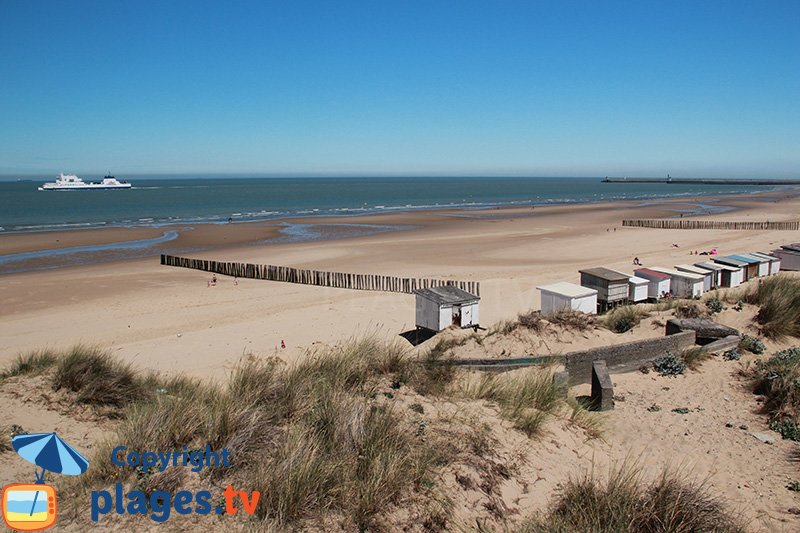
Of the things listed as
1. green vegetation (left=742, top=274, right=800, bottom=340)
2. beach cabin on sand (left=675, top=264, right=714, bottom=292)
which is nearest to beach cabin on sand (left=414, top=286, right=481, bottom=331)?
green vegetation (left=742, top=274, right=800, bottom=340)

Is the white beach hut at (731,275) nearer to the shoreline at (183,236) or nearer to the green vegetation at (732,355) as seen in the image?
the green vegetation at (732,355)

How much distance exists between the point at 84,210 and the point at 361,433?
78703 millimetres

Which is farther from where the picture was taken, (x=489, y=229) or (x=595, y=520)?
(x=489, y=229)

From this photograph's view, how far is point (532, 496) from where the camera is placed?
598cm

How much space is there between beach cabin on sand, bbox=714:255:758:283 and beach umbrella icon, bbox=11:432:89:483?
22058 millimetres

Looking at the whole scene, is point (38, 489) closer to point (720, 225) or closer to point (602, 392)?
point (602, 392)

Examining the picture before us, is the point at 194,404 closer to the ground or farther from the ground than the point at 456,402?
farther from the ground

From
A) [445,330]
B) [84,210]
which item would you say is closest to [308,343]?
[445,330]

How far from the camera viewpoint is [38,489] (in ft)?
16.7

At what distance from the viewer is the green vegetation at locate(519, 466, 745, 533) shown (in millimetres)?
4961

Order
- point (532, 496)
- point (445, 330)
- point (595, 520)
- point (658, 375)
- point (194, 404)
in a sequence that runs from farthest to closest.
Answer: point (445, 330) < point (658, 375) < point (194, 404) < point (532, 496) < point (595, 520)

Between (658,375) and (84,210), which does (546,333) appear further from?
(84,210)

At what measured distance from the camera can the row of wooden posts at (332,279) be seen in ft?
75.7

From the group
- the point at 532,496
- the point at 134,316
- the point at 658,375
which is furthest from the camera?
the point at 134,316
